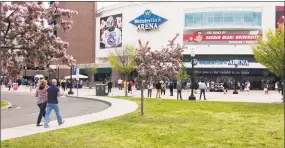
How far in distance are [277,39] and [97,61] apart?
191 ft

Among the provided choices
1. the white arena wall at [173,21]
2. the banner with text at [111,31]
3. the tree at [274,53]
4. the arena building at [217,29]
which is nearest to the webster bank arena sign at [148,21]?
the arena building at [217,29]

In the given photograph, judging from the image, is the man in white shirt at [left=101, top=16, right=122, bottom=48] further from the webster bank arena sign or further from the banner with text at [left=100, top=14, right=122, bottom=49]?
the webster bank arena sign

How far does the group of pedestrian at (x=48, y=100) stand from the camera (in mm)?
12984

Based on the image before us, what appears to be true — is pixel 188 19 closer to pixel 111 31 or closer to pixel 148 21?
pixel 148 21

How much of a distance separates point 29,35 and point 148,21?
62.5 metres

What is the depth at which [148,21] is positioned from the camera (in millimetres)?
70188

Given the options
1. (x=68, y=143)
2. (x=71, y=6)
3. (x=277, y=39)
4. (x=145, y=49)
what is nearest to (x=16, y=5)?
(x=68, y=143)

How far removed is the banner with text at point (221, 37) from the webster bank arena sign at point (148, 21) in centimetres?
606

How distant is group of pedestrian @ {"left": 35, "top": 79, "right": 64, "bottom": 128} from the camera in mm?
12984

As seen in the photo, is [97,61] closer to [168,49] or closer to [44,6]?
[168,49]

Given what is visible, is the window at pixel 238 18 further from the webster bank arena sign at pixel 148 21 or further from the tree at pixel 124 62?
the tree at pixel 124 62

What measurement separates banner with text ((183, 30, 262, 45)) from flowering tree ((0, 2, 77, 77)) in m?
57.6

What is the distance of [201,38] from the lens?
65.7 meters

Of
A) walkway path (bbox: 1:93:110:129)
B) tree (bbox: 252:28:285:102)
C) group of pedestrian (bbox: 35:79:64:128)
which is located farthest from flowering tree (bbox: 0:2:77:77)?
tree (bbox: 252:28:285:102)
